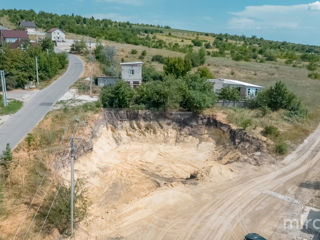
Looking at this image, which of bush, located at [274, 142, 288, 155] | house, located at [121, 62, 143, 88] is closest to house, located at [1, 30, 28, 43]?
house, located at [121, 62, 143, 88]

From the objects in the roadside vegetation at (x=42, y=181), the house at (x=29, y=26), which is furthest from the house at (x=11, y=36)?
the roadside vegetation at (x=42, y=181)

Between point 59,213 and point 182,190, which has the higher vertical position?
→ point 59,213

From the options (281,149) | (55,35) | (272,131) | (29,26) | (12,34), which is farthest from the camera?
Answer: (29,26)

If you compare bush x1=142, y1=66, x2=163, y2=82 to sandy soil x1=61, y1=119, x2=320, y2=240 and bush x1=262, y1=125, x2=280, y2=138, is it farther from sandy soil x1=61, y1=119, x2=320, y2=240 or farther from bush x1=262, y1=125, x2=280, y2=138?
bush x1=262, y1=125, x2=280, y2=138

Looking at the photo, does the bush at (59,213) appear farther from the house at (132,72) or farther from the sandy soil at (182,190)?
the house at (132,72)

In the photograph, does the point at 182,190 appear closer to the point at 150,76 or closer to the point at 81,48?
the point at 150,76

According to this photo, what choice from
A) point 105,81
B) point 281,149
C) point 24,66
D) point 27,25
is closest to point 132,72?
point 105,81
